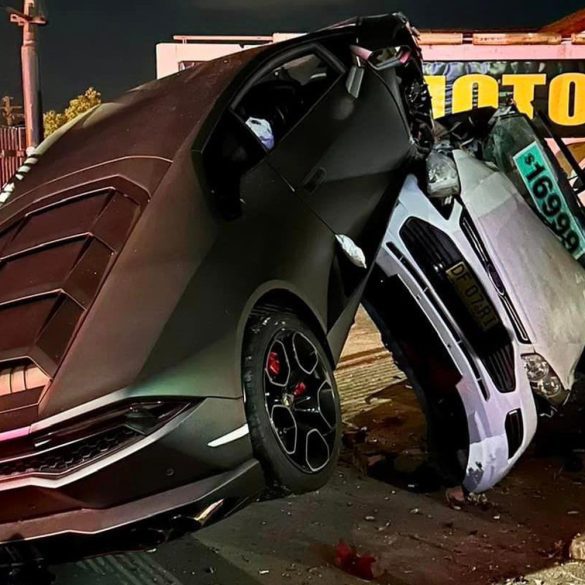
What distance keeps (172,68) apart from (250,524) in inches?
377

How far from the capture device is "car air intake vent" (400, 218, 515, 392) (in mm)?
3648

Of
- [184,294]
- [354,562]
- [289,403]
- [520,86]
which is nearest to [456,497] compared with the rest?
[354,562]

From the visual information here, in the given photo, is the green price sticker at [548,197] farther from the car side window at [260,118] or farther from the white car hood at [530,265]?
the car side window at [260,118]

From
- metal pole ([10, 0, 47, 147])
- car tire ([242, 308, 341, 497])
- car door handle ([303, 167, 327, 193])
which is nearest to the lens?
car tire ([242, 308, 341, 497])

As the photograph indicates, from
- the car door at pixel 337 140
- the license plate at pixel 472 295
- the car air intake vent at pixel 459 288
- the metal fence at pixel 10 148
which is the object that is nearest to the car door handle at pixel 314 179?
the car door at pixel 337 140

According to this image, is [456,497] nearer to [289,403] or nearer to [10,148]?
[289,403]

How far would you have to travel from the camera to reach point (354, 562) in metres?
3.45

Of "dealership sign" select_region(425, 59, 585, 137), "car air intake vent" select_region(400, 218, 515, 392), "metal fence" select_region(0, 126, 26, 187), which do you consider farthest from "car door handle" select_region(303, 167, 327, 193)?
"metal fence" select_region(0, 126, 26, 187)

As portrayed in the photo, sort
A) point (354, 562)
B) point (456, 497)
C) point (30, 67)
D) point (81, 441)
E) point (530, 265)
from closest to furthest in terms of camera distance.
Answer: point (81, 441) < point (354, 562) < point (530, 265) < point (456, 497) < point (30, 67)

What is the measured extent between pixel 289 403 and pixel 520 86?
10961mm

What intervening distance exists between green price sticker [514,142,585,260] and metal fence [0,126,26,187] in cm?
1185

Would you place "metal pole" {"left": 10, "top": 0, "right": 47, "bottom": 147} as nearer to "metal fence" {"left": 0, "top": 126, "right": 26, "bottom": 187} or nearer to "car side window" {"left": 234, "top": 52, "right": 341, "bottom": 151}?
"metal fence" {"left": 0, "top": 126, "right": 26, "bottom": 187}

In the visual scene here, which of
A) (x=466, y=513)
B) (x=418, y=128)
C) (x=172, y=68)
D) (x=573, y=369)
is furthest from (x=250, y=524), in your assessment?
(x=172, y=68)

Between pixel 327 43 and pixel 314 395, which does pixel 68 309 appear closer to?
pixel 314 395
